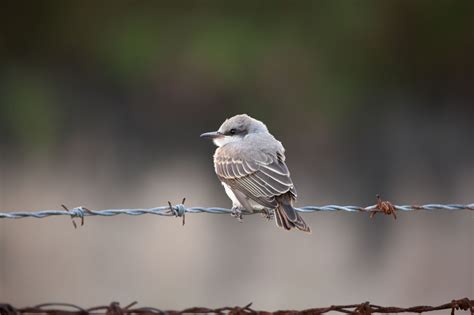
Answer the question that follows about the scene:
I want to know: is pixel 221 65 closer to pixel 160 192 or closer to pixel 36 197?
pixel 160 192

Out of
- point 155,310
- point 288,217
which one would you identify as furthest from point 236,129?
point 155,310

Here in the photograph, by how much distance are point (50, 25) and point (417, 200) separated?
16.4ft

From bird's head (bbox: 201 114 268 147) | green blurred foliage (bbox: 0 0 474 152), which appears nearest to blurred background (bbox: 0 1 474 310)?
green blurred foliage (bbox: 0 0 474 152)

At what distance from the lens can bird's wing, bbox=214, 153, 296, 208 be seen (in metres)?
4.70

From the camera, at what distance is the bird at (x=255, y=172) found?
183 inches

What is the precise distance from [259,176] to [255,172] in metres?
0.06

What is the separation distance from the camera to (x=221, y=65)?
10.5 metres

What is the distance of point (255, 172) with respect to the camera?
4.90 m

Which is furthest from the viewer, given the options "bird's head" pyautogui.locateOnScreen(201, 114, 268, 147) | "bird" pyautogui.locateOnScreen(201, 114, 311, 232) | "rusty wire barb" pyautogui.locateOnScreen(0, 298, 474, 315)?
"bird's head" pyautogui.locateOnScreen(201, 114, 268, 147)

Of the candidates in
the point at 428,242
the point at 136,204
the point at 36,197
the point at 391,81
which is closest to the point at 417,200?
the point at 428,242

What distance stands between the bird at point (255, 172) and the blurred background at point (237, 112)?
342cm

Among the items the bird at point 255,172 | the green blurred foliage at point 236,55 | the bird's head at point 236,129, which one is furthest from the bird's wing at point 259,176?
the green blurred foliage at point 236,55

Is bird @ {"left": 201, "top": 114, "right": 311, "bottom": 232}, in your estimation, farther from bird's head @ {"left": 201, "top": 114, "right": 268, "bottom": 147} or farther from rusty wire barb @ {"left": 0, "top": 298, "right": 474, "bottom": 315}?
rusty wire barb @ {"left": 0, "top": 298, "right": 474, "bottom": 315}

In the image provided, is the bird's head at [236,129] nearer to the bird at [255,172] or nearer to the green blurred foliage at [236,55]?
the bird at [255,172]
